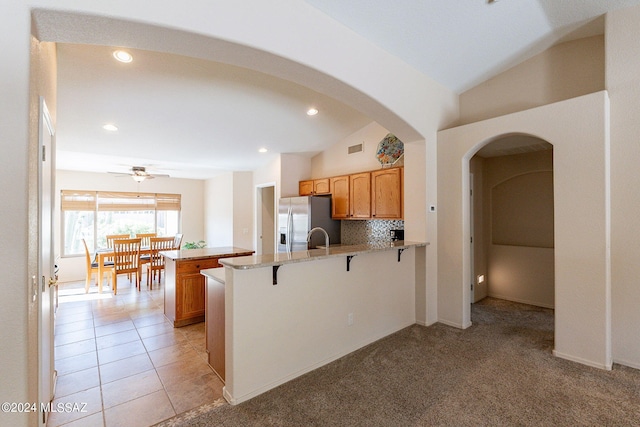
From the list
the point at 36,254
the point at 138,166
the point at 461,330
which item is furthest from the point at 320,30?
the point at 138,166

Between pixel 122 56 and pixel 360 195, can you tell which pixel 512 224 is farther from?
pixel 122 56

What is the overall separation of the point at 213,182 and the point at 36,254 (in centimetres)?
682

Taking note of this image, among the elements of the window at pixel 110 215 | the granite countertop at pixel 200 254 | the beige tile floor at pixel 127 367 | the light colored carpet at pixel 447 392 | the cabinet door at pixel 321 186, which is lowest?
the beige tile floor at pixel 127 367

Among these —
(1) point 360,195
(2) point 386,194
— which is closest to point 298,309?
(2) point 386,194

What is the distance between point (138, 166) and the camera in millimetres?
5750

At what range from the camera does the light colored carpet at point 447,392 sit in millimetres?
1927

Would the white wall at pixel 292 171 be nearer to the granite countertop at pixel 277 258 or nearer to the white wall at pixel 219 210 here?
the white wall at pixel 219 210

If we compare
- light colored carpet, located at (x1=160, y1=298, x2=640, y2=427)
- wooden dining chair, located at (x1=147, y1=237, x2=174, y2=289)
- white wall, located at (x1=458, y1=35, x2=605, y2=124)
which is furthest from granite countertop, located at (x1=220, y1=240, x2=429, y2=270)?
wooden dining chair, located at (x1=147, y1=237, x2=174, y2=289)

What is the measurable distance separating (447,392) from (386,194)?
8.28 feet

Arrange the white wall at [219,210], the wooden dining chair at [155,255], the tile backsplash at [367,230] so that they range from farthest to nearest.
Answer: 1. the white wall at [219,210]
2. the wooden dining chair at [155,255]
3. the tile backsplash at [367,230]

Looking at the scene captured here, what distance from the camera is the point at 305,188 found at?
5.62m

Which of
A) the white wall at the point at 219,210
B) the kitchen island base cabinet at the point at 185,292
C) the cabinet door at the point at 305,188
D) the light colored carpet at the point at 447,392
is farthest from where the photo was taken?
the white wall at the point at 219,210

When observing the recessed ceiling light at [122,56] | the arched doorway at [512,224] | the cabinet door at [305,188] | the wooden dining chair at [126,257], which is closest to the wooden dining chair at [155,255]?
the wooden dining chair at [126,257]

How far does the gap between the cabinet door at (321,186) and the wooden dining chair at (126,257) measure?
3528 millimetres
